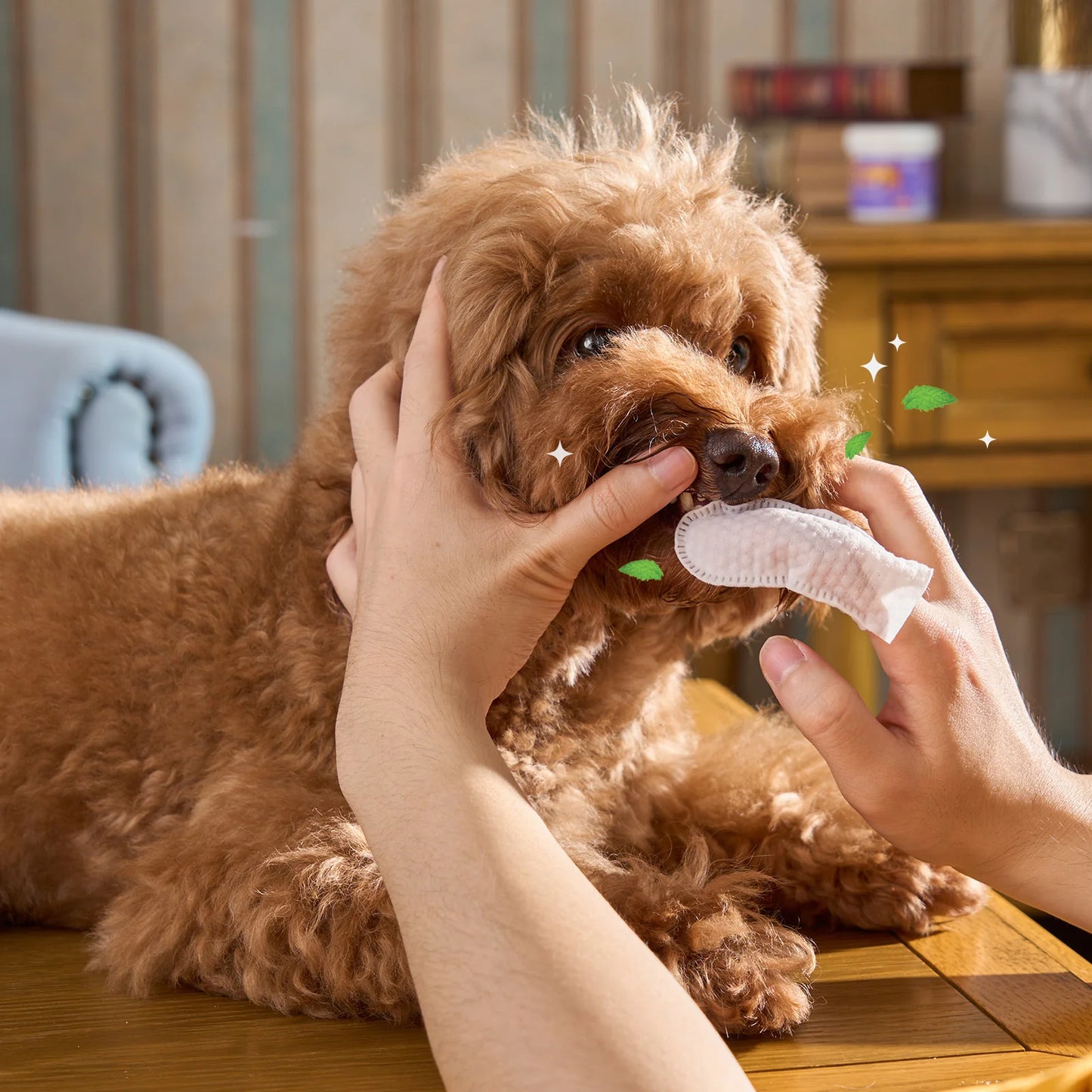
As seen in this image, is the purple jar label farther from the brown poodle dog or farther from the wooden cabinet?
the brown poodle dog

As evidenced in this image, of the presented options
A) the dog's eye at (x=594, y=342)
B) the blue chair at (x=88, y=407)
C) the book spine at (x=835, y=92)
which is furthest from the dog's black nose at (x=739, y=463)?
the book spine at (x=835, y=92)

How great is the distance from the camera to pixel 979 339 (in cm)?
208

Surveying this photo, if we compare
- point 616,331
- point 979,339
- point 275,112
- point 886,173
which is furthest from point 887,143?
point 616,331

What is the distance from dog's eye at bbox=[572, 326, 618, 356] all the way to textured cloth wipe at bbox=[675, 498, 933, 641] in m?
0.16

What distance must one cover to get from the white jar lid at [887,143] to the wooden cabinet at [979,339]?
0.27 meters

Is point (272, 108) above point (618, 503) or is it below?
above

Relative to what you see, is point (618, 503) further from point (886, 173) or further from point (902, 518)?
point (886, 173)

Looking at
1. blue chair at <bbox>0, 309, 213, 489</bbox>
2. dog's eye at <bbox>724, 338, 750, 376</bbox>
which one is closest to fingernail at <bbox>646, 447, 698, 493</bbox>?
dog's eye at <bbox>724, 338, 750, 376</bbox>

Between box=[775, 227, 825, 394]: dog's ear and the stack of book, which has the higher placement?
the stack of book

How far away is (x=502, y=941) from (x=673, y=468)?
0.94 feet

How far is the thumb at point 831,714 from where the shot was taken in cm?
76

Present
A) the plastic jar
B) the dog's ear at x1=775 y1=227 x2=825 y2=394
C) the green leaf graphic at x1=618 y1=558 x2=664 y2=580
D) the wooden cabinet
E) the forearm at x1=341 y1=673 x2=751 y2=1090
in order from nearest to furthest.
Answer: the forearm at x1=341 y1=673 x2=751 y2=1090 < the green leaf graphic at x1=618 y1=558 x2=664 y2=580 < the dog's ear at x1=775 y1=227 x2=825 y2=394 < the wooden cabinet < the plastic jar

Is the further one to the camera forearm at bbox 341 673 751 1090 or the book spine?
the book spine

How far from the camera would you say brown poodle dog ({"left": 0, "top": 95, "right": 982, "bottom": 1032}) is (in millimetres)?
841
